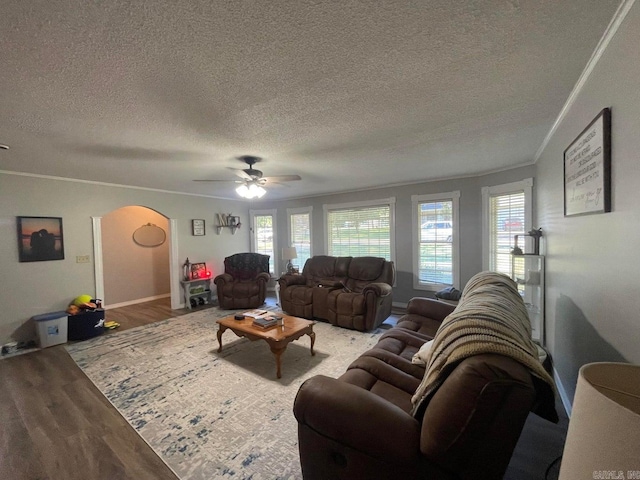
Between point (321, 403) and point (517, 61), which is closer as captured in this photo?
point (321, 403)

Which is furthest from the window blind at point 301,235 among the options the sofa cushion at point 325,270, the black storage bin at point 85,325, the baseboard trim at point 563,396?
the baseboard trim at point 563,396

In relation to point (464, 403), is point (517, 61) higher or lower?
higher

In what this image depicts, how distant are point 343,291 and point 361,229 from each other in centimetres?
156

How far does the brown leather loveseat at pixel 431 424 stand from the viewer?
3.03 feet

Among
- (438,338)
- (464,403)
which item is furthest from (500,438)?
(438,338)

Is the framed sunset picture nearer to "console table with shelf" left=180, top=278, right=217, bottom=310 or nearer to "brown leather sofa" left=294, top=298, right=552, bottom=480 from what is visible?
"console table with shelf" left=180, top=278, right=217, bottom=310

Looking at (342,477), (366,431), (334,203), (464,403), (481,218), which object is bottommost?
(342,477)

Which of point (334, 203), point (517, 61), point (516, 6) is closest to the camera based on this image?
point (516, 6)

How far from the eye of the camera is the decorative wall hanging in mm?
1311

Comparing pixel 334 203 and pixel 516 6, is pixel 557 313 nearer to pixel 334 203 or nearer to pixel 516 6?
pixel 516 6

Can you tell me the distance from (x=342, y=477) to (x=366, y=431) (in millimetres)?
306

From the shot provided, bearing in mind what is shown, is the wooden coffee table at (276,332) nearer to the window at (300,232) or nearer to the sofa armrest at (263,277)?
the sofa armrest at (263,277)

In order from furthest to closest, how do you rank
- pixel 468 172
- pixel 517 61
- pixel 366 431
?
pixel 468 172
pixel 517 61
pixel 366 431

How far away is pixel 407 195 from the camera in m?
4.79
